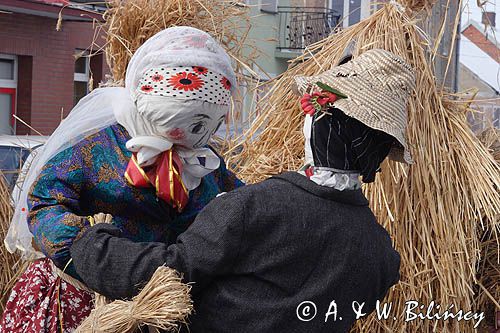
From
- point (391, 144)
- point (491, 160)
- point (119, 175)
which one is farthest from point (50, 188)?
point (491, 160)

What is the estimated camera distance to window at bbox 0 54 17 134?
1331 centimetres

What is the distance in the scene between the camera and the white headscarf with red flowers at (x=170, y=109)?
7.64ft

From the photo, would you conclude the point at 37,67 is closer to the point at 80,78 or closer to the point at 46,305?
the point at 80,78

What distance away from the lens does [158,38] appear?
95.3 inches

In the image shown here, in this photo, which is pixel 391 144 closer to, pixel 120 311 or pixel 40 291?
pixel 120 311

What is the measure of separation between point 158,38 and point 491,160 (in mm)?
1927

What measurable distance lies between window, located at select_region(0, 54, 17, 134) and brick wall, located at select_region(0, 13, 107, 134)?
0.30 feet

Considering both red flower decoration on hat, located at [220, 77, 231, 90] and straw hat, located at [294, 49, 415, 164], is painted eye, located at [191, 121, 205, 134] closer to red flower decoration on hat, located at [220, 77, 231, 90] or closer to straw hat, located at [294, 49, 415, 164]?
red flower decoration on hat, located at [220, 77, 231, 90]

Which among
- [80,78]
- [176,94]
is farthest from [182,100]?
[80,78]

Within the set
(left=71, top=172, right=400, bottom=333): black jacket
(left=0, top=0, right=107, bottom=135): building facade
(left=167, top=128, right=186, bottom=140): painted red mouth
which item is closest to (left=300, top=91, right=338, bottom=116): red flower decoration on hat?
(left=71, top=172, right=400, bottom=333): black jacket

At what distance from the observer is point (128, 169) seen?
2.40 meters

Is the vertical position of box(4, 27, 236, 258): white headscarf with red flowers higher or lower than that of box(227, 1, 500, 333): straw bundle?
higher

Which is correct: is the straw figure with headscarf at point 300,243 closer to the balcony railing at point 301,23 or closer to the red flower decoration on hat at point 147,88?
the red flower decoration on hat at point 147,88

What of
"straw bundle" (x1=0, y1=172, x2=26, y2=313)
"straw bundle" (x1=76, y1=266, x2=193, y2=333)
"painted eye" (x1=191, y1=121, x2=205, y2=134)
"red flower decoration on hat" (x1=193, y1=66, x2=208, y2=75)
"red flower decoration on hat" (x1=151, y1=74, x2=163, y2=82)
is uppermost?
"red flower decoration on hat" (x1=193, y1=66, x2=208, y2=75)
